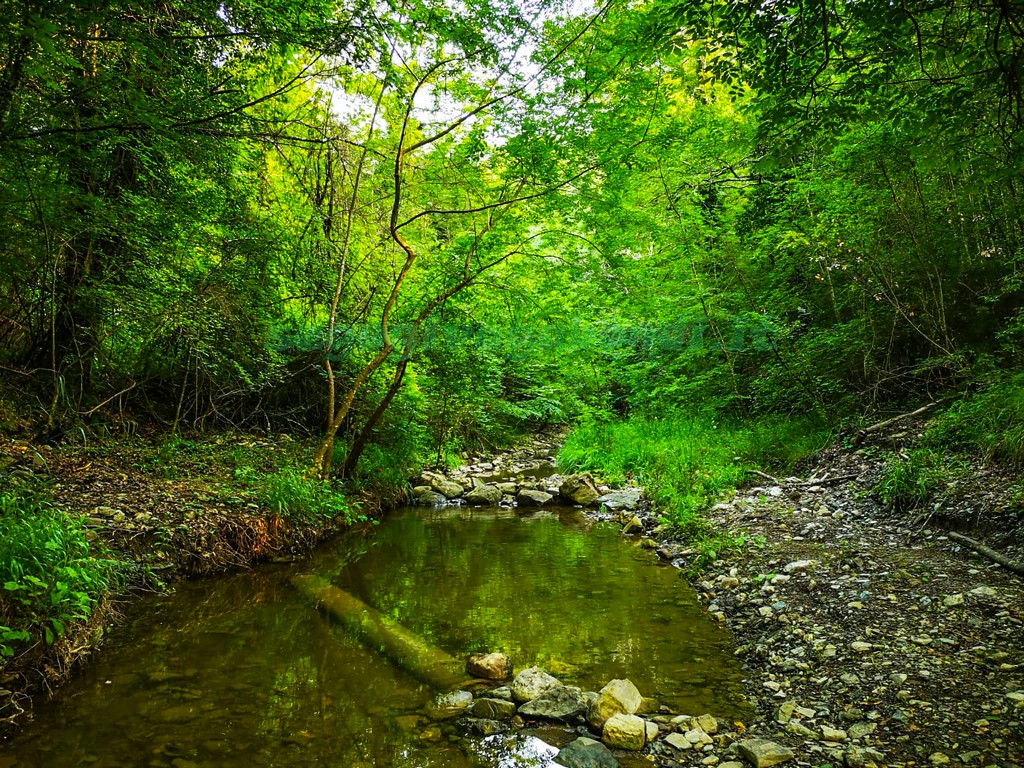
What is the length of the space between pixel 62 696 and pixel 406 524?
5.48 meters

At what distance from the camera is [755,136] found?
350cm

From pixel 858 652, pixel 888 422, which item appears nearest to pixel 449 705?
pixel 858 652

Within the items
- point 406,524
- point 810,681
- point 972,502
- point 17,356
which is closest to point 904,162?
point 972,502

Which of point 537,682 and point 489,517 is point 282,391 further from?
point 537,682

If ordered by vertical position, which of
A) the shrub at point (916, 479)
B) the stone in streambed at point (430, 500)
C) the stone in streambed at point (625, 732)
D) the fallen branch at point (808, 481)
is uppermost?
the shrub at point (916, 479)

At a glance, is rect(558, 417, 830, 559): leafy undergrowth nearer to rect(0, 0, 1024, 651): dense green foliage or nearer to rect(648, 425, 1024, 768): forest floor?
rect(0, 0, 1024, 651): dense green foliage

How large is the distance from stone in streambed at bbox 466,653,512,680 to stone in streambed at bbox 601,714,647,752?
37.1 inches

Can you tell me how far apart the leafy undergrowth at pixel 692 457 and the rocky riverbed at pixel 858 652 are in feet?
3.54

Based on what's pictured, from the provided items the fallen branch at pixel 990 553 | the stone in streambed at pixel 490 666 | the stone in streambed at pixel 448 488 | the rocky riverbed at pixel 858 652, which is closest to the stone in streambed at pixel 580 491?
the stone in streambed at pixel 448 488

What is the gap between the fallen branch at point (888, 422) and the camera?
7230 mm

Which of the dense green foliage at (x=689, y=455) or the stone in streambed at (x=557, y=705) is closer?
the stone in streambed at (x=557, y=705)

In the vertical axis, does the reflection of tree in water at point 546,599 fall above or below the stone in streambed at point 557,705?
below

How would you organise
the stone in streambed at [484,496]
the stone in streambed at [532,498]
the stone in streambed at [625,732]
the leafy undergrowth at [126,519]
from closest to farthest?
the stone in streambed at [625,732]
the leafy undergrowth at [126,519]
the stone in streambed at [532,498]
the stone in streambed at [484,496]

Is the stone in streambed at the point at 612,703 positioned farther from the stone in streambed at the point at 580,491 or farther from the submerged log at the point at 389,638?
the stone in streambed at the point at 580,491
